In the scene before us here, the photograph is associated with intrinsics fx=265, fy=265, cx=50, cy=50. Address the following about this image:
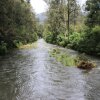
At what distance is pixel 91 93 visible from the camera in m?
18.2

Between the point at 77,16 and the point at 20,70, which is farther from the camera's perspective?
the point at 77,16

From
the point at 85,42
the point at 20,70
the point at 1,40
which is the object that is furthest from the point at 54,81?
the point at 1,40

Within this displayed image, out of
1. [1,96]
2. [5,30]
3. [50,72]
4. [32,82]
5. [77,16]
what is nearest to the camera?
[1,96]

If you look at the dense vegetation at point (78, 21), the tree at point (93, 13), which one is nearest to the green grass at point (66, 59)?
the dense vegetation at point (78, 21)

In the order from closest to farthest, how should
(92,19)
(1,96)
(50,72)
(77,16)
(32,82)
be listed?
(1,96)
(32,82)
(50,72)
(92,19)
(77,16)

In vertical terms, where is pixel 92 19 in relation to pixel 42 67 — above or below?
above

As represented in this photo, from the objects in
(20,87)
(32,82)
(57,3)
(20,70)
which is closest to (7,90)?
(20,87)

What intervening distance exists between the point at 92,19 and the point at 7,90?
32.3 m

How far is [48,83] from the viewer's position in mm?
21344

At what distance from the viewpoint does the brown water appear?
17.8 meters

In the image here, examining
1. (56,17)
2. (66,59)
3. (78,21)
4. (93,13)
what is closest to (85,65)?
(66,59)

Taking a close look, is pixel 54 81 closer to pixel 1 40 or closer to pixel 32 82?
pixel 32 82

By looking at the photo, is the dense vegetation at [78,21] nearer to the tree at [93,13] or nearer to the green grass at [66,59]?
the tree at [93,13]

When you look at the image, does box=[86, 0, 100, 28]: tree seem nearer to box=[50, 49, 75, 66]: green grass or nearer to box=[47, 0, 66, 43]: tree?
box=[50, 49, 75, 66]: green grass
